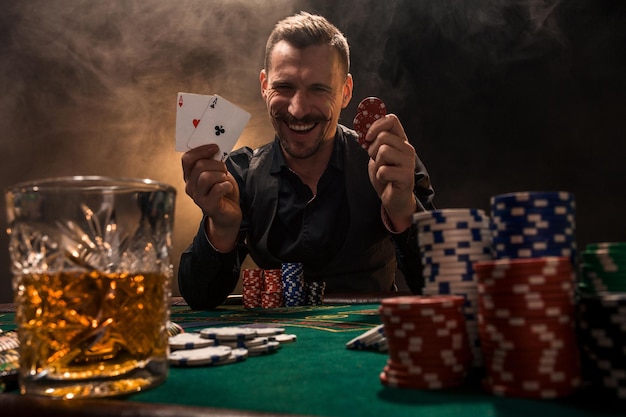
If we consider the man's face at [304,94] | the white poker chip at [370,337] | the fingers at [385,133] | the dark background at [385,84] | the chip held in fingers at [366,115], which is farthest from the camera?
the dark background at [385,84]

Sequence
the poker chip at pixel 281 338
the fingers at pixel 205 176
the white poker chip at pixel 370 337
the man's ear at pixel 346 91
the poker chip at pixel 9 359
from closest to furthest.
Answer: the poker chip at pixel 9 359
the white poker chip at pixel 370 337
the poker chip at pixel 281 338
the fingers at pixel 205 176
the man's ear at pixel 346 91

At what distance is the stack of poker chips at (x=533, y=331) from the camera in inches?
32.6

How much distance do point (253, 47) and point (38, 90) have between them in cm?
232

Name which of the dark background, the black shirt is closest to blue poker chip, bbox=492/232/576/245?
the black shirt

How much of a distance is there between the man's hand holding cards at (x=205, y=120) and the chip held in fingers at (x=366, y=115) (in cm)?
50

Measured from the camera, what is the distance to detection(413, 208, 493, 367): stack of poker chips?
1012 mm

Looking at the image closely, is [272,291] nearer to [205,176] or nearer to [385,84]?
[205,176]

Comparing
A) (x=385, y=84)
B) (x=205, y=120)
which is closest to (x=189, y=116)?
(x=205, y=120)

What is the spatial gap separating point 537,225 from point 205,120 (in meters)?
1.92

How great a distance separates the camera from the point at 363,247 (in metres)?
3.35

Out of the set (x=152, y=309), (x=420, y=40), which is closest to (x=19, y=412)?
(x=152, y=309)

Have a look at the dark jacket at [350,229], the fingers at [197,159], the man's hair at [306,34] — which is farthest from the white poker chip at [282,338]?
the man's hair at [306,34]

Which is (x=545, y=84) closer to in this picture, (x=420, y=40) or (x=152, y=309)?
(x=420, y=40)

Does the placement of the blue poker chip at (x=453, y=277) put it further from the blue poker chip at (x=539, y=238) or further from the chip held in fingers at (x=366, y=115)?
the chip held in fingers at (x=366, y=115)
